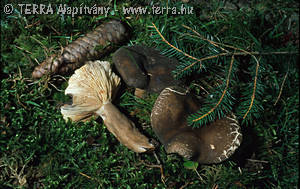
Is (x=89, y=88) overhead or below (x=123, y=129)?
overhead

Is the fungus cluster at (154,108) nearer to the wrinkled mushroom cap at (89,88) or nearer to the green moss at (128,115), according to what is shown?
the wrinkled mushroom cap at (89,88)

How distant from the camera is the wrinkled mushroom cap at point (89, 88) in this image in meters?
2.61

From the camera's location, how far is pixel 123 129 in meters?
2.70

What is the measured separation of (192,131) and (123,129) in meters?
0.73

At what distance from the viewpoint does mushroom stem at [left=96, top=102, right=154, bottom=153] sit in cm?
268

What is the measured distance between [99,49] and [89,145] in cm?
110

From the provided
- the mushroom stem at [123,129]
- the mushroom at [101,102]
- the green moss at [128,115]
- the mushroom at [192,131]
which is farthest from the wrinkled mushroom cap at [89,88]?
the mushroom at [192,131]

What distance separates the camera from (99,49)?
9.59 ft

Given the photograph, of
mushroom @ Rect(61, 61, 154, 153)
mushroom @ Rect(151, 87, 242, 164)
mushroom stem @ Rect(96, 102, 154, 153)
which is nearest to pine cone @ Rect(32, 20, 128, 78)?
mushroom @ Rect(61, 61, 154, 153)

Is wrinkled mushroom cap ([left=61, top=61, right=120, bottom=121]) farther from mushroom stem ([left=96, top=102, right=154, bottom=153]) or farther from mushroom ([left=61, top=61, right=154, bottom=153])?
mushroom stem ([left=96, top=102, right=154, bottom=153])

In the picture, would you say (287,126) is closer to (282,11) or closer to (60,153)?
(282,11)

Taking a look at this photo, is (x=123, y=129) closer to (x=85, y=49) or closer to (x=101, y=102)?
(x=101, y=102)

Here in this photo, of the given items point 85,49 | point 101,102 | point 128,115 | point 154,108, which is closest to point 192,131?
point 154,108

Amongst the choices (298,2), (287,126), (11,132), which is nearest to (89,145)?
(11,132)
